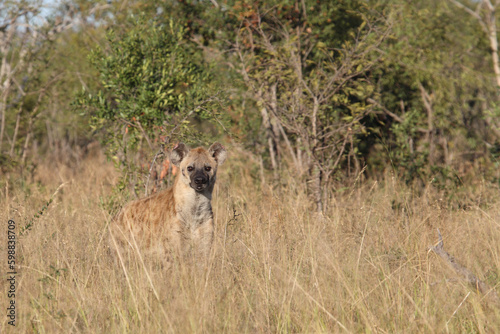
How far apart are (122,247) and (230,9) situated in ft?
16.0

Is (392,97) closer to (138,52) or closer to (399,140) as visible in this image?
(399,140)

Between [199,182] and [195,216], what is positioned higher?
[199,182]

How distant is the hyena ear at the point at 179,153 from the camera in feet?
20.7

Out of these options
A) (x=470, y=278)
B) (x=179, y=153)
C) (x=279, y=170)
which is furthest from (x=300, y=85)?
(x=470, y=278)

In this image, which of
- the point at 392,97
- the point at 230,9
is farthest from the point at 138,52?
the point at 392,97

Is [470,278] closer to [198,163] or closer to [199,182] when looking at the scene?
[199,182]

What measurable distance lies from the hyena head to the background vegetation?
46 centimetres

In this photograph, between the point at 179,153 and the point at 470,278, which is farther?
the point at 179,153

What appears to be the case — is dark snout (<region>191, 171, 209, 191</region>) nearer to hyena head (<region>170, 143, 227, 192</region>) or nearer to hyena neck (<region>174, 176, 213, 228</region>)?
hyena head (<region>170, 143, 227, 192</region>)

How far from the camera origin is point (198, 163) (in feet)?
20.2

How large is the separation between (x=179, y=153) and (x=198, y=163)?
1.20 ft

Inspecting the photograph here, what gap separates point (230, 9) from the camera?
9305 mm

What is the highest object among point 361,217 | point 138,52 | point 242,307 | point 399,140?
point 138,52

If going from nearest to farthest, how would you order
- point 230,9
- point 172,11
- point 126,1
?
point 230,9, point 172,11, point 126,1
